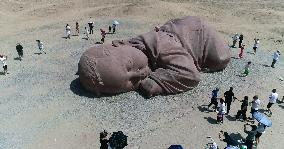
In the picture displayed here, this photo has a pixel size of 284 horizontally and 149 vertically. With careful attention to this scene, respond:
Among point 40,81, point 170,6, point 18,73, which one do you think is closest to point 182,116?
point 40,81

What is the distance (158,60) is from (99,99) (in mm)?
3817

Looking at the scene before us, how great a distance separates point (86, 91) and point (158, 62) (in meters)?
4.11

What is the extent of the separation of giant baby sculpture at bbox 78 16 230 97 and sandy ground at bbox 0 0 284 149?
629 mm

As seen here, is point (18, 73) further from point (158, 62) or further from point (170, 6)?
point (170, 6)

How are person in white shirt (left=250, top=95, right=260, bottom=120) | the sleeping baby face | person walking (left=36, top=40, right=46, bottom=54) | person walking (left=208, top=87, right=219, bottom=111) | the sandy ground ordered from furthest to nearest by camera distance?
1. person walking (left=36, top=40, right=46, bottom=54)
2. the sleeping baby face
3. person walking (left=208, top=87, right=219, bottom=111)
4. person in white shirt (left=250, top=95, right=260, bottom=120)
5. the sandy ground

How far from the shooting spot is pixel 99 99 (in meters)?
22.0

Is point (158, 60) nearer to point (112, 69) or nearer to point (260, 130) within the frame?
point (112, 69)

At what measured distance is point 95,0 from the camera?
4006 cm

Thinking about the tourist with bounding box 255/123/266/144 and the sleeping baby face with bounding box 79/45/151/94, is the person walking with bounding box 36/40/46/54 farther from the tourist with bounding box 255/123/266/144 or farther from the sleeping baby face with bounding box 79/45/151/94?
the tourist with bounding box 255/123/266/144

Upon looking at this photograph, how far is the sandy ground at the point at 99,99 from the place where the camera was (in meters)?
19.5

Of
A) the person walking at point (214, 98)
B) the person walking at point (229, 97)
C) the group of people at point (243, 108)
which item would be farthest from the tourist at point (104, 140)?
the person walking at point (229, 97)

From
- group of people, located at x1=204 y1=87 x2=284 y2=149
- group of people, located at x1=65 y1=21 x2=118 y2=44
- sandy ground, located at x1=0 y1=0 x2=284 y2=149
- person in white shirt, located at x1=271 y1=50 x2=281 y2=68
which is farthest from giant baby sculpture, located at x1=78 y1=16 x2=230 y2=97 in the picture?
group of people, located at x1=65 y1=21 x2=118 y2=44

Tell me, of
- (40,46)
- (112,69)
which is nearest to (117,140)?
(112,69)

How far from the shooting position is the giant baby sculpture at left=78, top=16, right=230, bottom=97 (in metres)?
21.7
